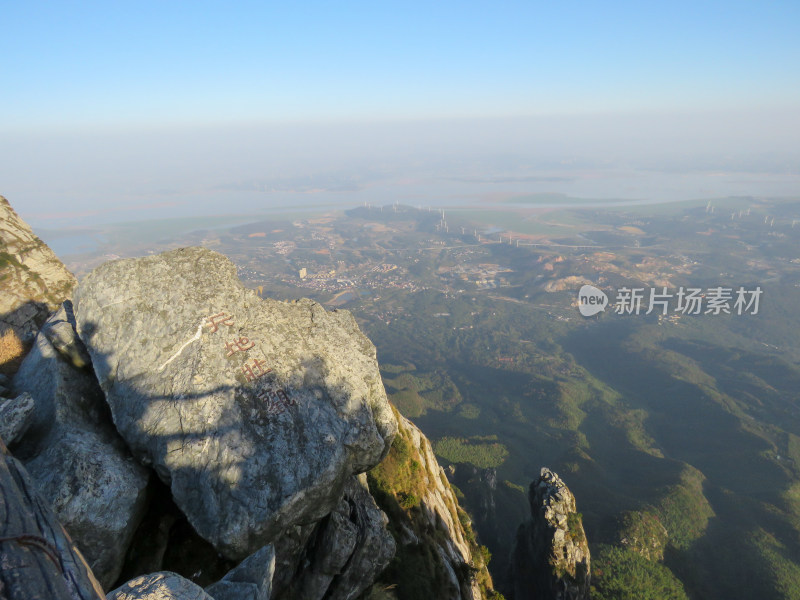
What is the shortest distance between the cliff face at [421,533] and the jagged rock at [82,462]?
1156 centimetres

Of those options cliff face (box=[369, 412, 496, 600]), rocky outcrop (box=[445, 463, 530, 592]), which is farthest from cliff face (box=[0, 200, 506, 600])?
rocky outcrop (box=[445, 463, 530, 592])

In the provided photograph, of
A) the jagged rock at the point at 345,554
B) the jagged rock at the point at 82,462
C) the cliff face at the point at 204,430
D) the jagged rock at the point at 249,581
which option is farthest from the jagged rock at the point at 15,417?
the jagged rock at the point at 345,554

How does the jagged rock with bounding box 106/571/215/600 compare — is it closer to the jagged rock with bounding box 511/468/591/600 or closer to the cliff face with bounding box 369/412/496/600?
the cliff face with bounding box 369/412/496/600

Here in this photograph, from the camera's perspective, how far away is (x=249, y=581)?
9.87 metres

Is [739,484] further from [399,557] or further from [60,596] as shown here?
[60,596]

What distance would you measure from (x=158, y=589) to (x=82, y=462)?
29.1ft

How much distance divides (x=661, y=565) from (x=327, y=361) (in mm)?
64817

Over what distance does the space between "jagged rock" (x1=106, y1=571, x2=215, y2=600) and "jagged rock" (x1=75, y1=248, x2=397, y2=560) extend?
7.49 m

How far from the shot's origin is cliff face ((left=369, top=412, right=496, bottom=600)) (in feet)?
66.4

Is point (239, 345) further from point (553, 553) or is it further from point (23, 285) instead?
point (553, 553)

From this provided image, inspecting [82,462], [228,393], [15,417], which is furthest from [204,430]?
[15,417]

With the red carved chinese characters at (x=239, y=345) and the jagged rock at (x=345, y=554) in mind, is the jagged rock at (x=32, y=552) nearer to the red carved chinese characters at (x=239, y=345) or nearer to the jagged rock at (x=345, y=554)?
the red carved chinese characters at (x=239, y=345)

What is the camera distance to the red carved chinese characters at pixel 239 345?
16.0m

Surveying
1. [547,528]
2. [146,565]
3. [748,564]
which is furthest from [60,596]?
[748,564]
